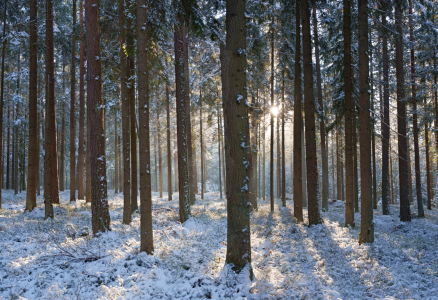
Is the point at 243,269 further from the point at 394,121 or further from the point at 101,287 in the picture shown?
the point at 394,121

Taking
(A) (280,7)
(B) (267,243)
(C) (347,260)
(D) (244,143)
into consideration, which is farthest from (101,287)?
(A) (280,7)

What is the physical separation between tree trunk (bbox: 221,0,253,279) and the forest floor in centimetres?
62

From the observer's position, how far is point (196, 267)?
6.08 m

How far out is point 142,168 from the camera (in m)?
6.16

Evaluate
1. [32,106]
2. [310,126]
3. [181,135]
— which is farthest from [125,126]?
[310,126]

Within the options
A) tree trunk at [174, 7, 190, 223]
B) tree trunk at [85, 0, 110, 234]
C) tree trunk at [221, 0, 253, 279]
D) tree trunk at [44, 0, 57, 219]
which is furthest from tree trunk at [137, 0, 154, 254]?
tree trunk at [44, 0, 57, 219]

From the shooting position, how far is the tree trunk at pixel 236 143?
554cm

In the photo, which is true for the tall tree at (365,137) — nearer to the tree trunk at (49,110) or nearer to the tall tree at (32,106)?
the tree trunk at (49,110)

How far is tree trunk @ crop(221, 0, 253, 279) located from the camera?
5535 mm

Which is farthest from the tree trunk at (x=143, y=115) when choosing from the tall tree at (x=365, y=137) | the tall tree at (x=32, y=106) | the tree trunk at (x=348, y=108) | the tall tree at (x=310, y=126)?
the tree trunk at (x=348, y=108)

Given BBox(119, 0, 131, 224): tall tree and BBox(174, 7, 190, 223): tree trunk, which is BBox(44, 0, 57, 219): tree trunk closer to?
BBox(119, 0, 131, 224): tall tree

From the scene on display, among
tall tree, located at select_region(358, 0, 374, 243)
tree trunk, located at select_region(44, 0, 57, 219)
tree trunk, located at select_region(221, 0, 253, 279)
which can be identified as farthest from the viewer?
tree trunk, located at select_region(44, 0, 57, 219)

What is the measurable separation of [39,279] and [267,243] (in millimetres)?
6905

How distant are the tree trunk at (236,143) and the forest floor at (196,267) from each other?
62 cm
